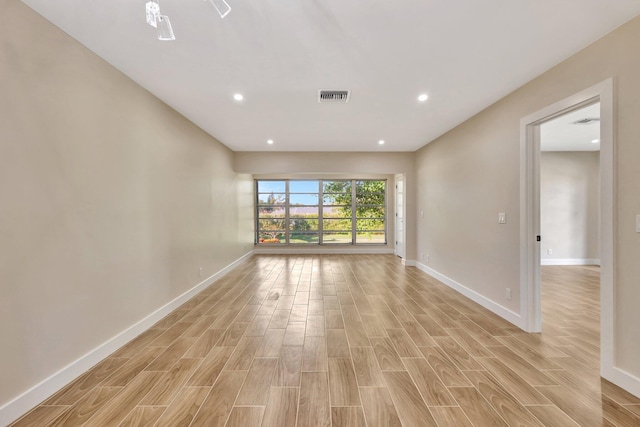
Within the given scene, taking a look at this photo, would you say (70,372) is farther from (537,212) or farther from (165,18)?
(537,212)

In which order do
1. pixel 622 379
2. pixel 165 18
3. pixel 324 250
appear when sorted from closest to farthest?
1. pixel 165 18
2. pixel 622 379
3. pixel 324 250

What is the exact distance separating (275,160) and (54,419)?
4951 mm

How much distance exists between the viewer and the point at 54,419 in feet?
5.14

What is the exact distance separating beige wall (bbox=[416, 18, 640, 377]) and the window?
225 cm

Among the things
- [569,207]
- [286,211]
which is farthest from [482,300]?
[286,211]

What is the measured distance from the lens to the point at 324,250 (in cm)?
763

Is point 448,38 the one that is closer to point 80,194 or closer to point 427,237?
point 80,194

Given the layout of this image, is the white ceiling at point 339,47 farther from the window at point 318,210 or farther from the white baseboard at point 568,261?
the white baseboard at point 568,261

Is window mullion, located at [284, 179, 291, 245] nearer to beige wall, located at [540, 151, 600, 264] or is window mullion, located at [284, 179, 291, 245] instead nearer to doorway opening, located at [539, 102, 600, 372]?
doorway opening, located at [539, 102, 600, 372]

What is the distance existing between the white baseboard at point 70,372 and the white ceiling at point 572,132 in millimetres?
5299

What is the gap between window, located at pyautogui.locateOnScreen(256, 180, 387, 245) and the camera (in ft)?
25.8

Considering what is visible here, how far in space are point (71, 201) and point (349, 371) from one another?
95.5 inches

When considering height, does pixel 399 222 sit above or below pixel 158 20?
below

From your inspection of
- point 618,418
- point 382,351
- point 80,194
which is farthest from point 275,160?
point 618,418
